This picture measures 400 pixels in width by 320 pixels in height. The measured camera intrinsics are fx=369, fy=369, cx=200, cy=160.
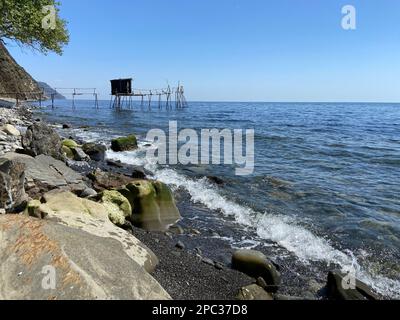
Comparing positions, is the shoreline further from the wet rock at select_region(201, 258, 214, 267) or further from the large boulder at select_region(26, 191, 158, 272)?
the large boulder at select_region(26, 191, 158, 272)

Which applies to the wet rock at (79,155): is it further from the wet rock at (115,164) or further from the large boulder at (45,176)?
the large boulder at (45,176)

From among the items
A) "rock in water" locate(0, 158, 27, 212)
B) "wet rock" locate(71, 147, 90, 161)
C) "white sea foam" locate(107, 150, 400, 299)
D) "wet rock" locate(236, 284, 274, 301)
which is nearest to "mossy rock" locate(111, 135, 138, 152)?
"wet rock" locate(71, 147, 90, 161)

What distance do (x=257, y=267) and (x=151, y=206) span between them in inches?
156

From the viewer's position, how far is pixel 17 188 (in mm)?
8484

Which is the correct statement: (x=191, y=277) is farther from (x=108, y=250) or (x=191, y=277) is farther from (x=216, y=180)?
(x=216, y=180)

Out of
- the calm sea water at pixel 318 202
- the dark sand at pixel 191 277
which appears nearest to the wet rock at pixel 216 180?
the calm sea water at pixel 318 202

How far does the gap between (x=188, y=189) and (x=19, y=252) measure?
9.86 meters

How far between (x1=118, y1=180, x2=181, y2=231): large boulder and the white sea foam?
6.44 ft

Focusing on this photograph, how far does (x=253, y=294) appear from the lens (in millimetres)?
6555

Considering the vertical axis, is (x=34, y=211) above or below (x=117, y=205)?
above

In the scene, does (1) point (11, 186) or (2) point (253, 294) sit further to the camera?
(1) point (11, 186)

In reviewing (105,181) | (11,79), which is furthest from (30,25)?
(11,79)

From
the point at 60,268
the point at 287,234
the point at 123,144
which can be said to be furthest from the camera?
the point at 123,144
